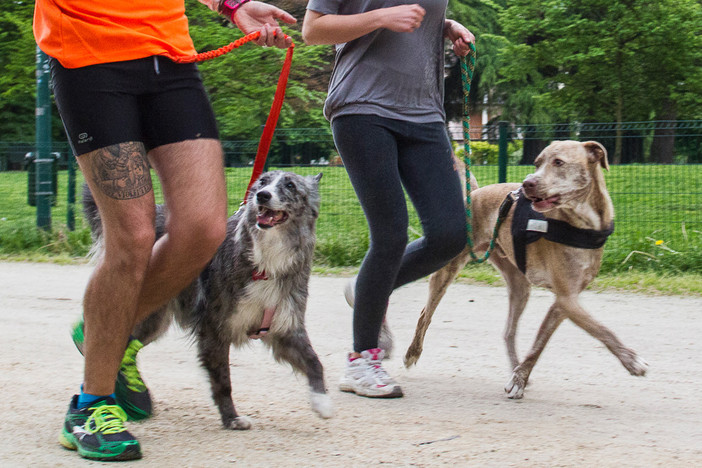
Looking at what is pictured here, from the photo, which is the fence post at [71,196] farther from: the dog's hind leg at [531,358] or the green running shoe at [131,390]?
the dog's hind leg at [531,358]

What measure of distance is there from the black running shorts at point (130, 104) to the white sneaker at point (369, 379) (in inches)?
59.2

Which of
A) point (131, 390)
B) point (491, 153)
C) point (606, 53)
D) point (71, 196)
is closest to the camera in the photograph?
point (131, 390)

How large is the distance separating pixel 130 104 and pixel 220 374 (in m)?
1.24

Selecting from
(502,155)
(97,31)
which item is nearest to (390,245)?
(97,31)

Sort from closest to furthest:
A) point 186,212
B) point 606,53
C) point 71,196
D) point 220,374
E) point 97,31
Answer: point 97,31 < point 186,212 < point 220,374 < point 71,196 < point 606,53

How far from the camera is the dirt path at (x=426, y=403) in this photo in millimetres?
3018

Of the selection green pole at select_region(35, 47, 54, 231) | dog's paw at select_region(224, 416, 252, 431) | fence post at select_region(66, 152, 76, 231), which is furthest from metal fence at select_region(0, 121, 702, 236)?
dog's paw at select_region(224, 416, 252, 431)

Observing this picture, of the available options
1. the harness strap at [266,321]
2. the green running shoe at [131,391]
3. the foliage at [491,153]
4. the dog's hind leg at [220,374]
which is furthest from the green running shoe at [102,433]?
the foliage at [491,153]

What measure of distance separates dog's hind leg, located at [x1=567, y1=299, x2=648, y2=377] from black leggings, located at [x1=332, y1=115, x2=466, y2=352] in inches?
25.3

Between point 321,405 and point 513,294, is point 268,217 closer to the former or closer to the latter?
point 321,405

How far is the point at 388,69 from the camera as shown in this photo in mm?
3736

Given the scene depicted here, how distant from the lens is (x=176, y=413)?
361 centimetres

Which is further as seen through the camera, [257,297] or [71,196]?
[71,196]

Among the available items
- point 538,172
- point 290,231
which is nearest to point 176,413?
point 290,231
